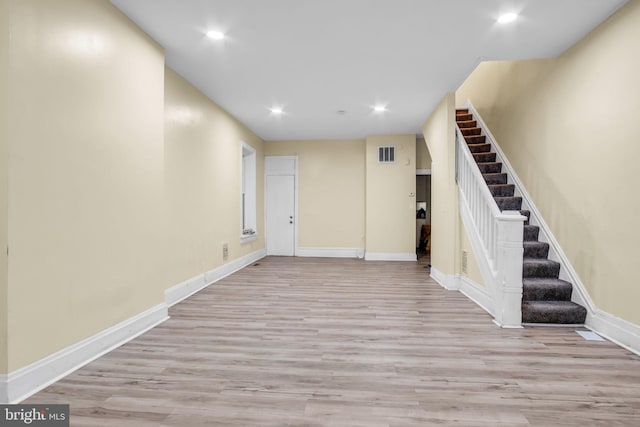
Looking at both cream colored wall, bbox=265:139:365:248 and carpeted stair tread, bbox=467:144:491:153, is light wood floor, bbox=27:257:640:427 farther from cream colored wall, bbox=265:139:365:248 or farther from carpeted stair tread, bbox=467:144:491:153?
cream colored wall, bbox=265:139:365:248

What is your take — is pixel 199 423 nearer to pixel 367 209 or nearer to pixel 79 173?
pixel 79 173

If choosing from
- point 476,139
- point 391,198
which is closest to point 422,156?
point 391,198

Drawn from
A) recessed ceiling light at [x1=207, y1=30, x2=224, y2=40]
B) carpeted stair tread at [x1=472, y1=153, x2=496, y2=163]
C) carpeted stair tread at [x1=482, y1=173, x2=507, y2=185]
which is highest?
recessed ceiling light at [x1=207, y1=30, x2=224, y2=40]

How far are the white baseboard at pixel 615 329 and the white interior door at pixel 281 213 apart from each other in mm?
5940

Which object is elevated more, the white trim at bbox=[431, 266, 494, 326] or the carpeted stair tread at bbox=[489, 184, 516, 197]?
the carpeted stair tread at bbox=[489, 184, 516, 197]

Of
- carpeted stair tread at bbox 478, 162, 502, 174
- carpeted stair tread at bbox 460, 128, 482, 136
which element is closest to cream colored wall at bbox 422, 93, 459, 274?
carpeted stair tread at bbox 478, 162, 502, 174

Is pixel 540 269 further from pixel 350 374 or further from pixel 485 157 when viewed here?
pixel 350 374

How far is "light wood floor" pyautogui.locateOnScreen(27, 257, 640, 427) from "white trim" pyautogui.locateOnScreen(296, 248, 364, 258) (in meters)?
4.05

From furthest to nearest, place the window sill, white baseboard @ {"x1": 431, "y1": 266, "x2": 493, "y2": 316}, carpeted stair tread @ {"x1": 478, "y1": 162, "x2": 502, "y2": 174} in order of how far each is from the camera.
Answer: the window sill
carpeted stair tread @ {"x1": 478, "y1": 162, "x2": 502, "y2": 174}
white baseboard @ {"x1": 431, "y1": 266, "x2": 493, "y2": 316}

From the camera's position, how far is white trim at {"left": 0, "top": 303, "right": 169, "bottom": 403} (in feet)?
6.01

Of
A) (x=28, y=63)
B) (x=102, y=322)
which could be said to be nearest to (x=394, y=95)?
(x=28, y=63)

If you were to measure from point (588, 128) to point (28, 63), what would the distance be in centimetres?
467

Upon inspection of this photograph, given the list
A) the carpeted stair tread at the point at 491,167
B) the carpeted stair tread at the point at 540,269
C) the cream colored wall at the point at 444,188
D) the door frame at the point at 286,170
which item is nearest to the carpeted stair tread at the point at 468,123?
the cream colored wall at the point at 444,188

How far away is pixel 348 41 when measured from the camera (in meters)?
3.22
